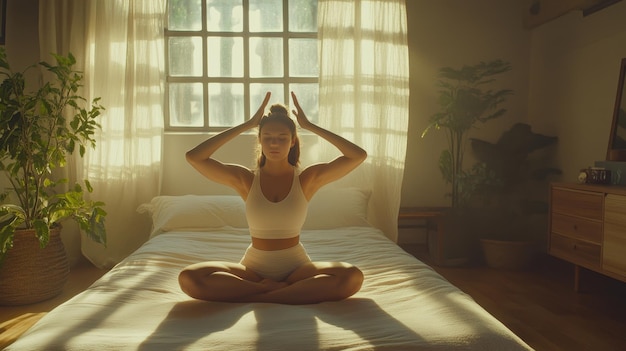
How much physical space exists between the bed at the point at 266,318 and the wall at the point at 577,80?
1947mm

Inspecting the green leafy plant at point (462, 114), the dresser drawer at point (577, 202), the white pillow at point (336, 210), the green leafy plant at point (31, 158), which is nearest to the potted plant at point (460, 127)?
the green leafy plant at point (462, 114)

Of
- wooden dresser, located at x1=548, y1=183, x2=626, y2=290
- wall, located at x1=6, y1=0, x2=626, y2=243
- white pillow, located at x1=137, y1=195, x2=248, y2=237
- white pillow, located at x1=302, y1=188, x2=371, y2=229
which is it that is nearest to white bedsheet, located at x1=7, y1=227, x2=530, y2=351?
white pillow, located at x1=137, y1=195, x2=248, y2=237

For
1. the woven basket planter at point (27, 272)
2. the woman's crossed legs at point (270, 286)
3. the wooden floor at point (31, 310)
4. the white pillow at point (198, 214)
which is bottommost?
the wooden floor at point (31, 310)

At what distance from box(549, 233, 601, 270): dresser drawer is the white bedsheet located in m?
1.28

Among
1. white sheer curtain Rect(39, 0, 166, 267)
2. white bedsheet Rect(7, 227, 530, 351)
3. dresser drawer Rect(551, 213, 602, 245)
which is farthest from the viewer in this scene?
white sheer curtain Rect(39, 0, 166, 267)

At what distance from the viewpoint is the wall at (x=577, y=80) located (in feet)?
10.7

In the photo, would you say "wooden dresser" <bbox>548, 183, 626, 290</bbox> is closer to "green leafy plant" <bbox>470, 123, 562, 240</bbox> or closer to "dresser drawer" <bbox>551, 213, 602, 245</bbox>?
"dresser drawer" <bbox>551, 213, 602, 245</bbox>

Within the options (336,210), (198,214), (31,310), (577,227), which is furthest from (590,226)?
(31,310)

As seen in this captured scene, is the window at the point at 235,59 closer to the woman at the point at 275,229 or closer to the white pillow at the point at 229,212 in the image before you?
the white pillow at the point at 229,212

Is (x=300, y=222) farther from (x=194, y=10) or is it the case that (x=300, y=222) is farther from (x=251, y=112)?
(x=194, y=10)

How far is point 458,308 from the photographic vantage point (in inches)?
65.4

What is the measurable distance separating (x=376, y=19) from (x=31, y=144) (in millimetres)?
2488

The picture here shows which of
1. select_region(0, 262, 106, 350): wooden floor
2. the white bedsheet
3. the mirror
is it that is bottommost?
select_region(0, 262, 106, 350): wooden floor

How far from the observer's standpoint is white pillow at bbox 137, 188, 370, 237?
10.3 feet
